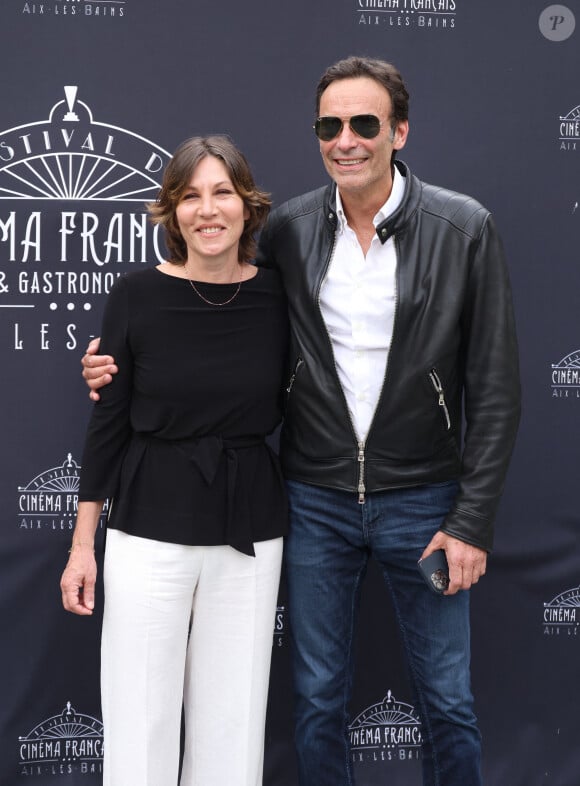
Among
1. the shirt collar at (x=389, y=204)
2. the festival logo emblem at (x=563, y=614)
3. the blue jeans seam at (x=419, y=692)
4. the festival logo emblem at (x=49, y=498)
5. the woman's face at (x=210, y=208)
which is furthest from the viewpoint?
the festival logo emblem at (x=563, y=614)

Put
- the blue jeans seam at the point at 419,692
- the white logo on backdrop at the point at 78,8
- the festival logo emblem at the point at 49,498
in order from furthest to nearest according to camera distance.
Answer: the festival logo emblem at the point at 49,498 → the white logo on backdrop at the point at 78,8 → the blue jeans seam at the point at 419,692

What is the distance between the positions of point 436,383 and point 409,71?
39.4 inches

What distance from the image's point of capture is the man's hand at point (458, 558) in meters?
2.08

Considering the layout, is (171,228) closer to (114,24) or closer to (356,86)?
(356,86)

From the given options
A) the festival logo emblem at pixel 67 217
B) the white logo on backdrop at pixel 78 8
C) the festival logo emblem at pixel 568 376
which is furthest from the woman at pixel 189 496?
the festival logo emblem at pixel 568 376

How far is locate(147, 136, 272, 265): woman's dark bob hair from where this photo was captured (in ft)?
6.61

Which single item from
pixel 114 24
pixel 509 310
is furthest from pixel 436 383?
pixel 114 24

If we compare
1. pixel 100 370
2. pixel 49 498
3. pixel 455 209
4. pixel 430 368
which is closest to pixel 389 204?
pixel 455 209

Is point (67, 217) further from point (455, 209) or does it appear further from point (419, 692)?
point (419, 692)

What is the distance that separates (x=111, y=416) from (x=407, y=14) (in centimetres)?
138

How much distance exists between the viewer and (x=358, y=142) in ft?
6.79

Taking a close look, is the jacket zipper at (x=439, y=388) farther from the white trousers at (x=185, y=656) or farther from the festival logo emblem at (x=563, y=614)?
the festival logo emblem at (x=563, y=614)

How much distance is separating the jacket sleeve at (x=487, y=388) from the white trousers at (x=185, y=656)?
409mm

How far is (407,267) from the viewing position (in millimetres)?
2092
